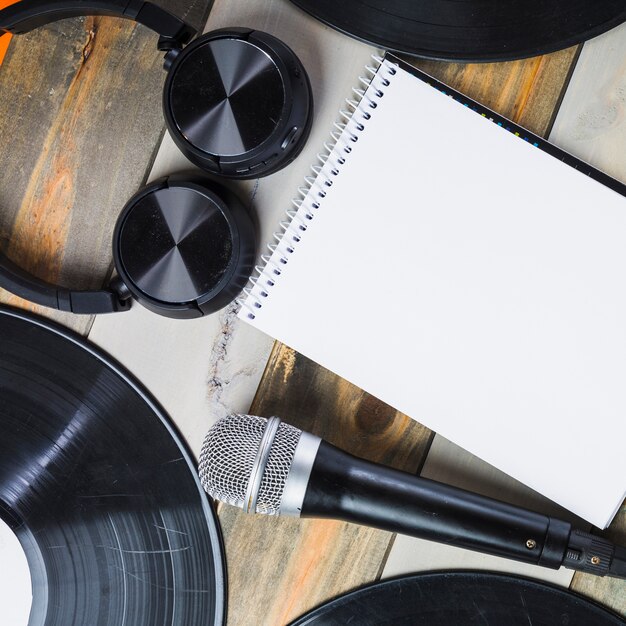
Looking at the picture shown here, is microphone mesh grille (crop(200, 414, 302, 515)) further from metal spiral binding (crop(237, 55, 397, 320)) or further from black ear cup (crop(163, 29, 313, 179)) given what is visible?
black ear cup (crop(163, 29, 313, 179))

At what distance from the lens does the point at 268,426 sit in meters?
0.54

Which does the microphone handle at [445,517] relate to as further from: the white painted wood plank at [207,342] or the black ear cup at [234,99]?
the black ear cup at [234,99]

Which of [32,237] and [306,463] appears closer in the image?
[306,463]

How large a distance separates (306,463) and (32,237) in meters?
0.33

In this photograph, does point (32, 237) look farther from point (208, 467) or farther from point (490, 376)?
point (490, 376)

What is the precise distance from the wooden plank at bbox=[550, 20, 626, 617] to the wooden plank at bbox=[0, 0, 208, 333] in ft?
1.08

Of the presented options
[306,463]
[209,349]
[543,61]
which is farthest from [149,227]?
[543,61]

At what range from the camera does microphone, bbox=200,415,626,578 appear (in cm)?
54

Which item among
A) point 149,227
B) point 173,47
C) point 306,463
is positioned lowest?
point 306,463

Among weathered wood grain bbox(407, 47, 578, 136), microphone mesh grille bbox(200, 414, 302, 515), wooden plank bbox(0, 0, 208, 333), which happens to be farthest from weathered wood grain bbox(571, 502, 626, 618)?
wooden plank bbox(0, 0, 208, 333)

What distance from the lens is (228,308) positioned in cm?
62

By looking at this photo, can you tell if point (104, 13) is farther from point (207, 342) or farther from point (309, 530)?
point (309, 530)

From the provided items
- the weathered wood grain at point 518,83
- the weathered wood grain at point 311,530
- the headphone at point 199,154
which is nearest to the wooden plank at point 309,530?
the weathered wood grain at point 311,530

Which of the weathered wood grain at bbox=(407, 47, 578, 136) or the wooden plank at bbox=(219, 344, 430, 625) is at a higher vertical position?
the weathered wood grain at bbox=(407, 47, 578, 136)
